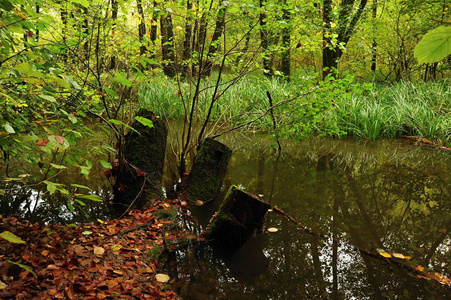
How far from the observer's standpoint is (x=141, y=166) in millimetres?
3049

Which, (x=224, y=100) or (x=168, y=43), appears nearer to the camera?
(x=168, y=43)

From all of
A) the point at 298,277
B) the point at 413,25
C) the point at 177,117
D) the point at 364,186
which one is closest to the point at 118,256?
the point at 298,277

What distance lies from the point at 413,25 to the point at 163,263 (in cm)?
916

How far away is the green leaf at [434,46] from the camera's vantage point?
1.34 ft

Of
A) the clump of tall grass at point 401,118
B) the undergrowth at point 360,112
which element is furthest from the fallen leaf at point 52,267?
the clump of tall grass at point 401,118

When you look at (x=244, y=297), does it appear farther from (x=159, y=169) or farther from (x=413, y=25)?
(x=413, y=25)

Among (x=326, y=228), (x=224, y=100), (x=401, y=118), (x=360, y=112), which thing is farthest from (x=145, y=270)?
(x=401, y=118)

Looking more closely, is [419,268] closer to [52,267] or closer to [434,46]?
[434,46]

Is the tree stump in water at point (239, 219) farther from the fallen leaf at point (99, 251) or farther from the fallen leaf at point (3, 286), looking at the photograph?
the fallen leaf at point (3, 286)

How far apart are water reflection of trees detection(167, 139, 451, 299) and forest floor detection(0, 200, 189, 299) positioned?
41cm

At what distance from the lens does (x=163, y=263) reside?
211 cm

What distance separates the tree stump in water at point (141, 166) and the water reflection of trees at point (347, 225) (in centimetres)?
109

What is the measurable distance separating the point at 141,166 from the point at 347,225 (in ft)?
6.74

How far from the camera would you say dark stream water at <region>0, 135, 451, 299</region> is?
1.89 meters
